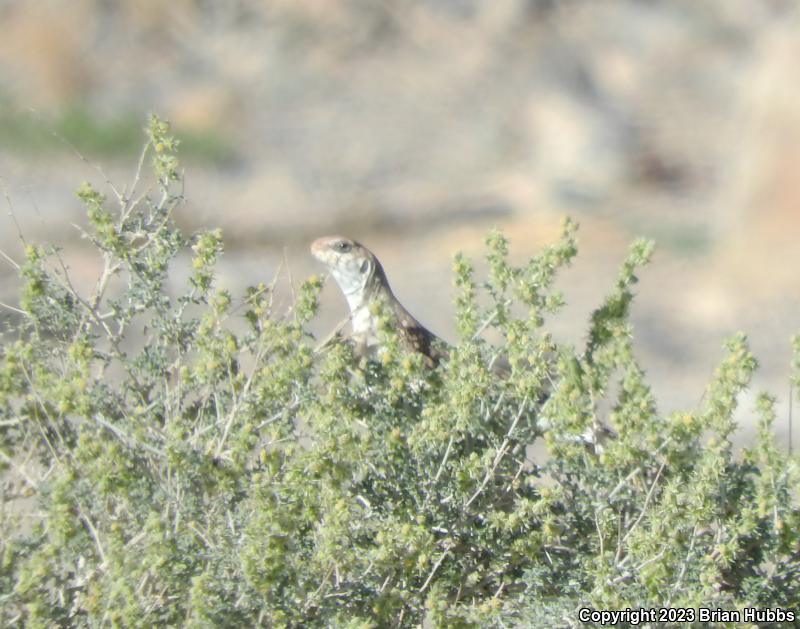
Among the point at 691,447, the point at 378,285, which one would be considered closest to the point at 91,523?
Answer: the point at 691,447

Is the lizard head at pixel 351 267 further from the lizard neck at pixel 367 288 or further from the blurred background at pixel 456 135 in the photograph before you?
the blurred background at pixel 456 135

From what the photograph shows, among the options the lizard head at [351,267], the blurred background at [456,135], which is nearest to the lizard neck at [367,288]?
the lizard head at [351,267]

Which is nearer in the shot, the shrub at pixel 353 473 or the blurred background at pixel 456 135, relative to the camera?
the shrub at pixel 353 473

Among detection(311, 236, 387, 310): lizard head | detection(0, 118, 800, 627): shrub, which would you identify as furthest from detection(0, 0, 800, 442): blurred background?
detection(0, 118, 800, 627): shrub

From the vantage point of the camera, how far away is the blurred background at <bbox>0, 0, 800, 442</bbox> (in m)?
12.2

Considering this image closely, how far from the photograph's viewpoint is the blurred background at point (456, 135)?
40.0 feet

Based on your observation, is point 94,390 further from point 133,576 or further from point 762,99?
point 762,99

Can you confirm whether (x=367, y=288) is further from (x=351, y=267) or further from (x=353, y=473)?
(x=353, y=473)

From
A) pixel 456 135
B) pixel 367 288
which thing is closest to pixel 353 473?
pixel 367 288

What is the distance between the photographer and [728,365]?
11.9 ft

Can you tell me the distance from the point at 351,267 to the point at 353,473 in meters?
1.88

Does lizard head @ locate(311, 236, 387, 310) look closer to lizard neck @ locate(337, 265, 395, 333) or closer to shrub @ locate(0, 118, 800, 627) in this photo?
lizard neck @ locate(337, 265, 395, 333)

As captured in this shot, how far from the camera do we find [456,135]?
18.9 meters

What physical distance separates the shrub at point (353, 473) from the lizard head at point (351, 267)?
1.34m
